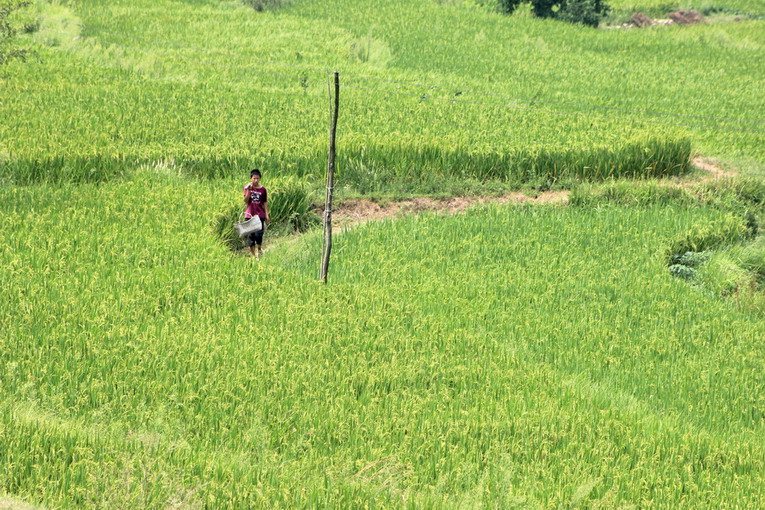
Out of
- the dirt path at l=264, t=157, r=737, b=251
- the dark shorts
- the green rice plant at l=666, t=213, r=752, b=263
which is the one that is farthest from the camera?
Result: the dirt path at l=264, t=157, r=737, b=251

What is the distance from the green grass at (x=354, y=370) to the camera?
7.24 m

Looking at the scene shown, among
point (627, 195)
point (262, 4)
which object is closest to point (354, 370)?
point (627, 195)

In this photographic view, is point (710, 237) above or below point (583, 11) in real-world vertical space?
below

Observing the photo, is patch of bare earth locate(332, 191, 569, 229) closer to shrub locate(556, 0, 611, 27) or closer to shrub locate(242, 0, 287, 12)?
shrub locate(242, 0, 287, 12)

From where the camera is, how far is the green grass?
7.24 meters

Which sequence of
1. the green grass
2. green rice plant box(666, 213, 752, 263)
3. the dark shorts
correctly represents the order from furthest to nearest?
green rice plant box(666, 213, 752, 263), the dark shorts, the green grass

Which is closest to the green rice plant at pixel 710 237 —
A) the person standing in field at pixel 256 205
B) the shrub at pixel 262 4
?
the person standing in field at pixel 256 205

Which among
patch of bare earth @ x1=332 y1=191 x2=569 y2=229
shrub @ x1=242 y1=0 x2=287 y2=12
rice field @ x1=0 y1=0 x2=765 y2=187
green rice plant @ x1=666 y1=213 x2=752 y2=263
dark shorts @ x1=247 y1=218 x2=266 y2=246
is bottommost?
patch of bare earth @ x1=332 y1=191 x2=569 y2=229

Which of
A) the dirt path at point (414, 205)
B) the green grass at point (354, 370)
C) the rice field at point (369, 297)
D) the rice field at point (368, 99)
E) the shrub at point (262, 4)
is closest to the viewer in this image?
the green grass at point (354, 370)

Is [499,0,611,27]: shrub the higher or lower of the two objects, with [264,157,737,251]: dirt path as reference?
higher

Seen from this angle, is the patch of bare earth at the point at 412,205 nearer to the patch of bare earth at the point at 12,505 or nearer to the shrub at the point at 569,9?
the patch of bare earth at the point at 12,505

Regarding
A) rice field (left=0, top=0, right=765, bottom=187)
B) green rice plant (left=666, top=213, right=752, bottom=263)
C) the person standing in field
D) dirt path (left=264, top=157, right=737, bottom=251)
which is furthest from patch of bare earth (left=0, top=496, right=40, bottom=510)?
green rice plant (left=666, top=213, right=752, bottom=263)

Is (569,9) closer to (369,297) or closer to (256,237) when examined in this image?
(256,237)

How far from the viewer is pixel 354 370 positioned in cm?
930
